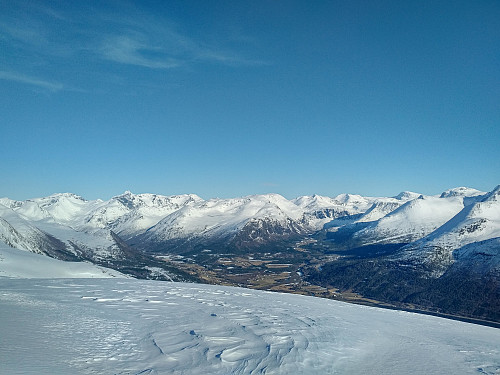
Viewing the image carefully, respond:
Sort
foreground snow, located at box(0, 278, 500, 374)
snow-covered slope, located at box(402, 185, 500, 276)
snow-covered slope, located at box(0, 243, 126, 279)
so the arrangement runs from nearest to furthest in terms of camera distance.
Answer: foreground snow, located at box(0, 278, 500, 374) → snow-covered slope, located at box(0, 243, 126, 279) → snow-covered slope, located at box(402, 185, 500, 276)

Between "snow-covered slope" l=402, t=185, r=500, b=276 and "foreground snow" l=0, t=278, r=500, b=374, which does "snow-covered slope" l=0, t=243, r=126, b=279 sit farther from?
"snow-covered slope" l=402, t=185, r=500, b=276

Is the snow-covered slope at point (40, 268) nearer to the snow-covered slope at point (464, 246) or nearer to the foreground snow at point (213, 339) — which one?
the foreground snow at point (213, 339)

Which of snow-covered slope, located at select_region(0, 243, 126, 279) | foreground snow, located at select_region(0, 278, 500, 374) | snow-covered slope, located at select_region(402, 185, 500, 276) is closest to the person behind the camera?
foreground snow, located at select_region(0, 278, 500, 374)

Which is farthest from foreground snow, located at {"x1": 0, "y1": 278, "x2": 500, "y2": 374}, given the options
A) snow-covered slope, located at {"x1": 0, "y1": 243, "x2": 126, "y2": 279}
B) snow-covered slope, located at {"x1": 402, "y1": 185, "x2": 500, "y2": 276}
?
snow-covered slope, located at {"x1": 402, "y1": 185, "x2": 500, "y2": 276}

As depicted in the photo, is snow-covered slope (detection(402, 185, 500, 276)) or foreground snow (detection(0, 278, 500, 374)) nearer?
foreground snow (detection(0, 278, 500, 374))

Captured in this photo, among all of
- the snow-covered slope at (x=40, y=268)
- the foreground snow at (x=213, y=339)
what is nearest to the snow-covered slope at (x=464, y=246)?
the snow-covered slope at (x=40, y=268)

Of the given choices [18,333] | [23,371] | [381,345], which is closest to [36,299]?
[18,333]

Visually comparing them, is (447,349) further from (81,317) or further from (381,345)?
(81,317)

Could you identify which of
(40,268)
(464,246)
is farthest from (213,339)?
(464,246)
